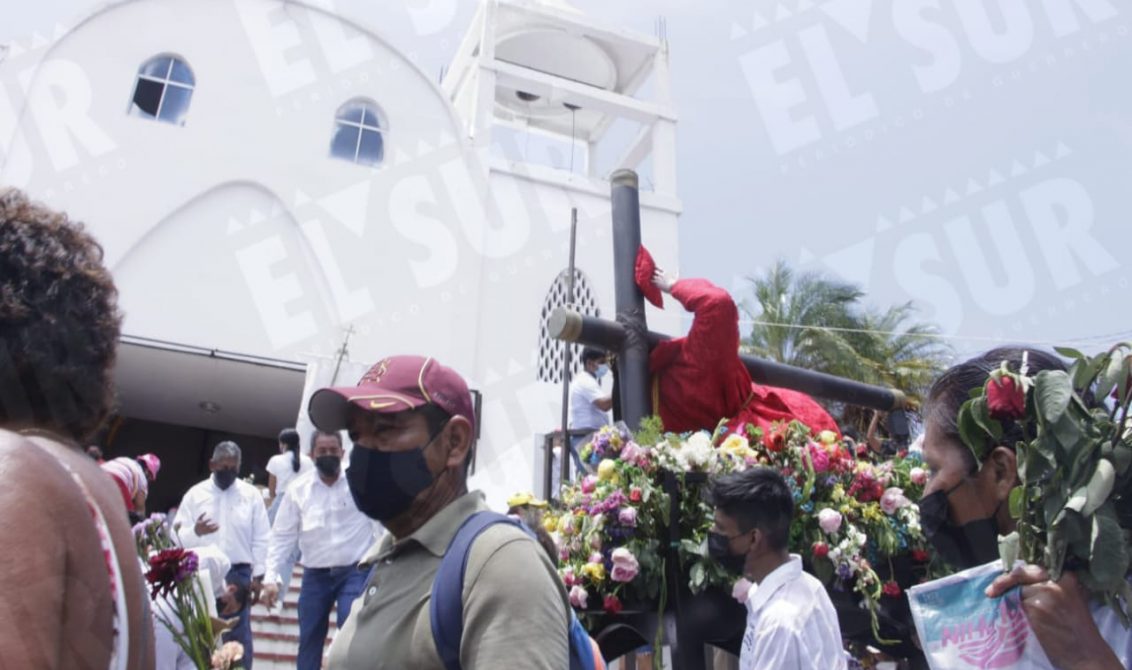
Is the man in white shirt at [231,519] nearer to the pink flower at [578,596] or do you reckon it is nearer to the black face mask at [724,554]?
the pink flower at [578,596]

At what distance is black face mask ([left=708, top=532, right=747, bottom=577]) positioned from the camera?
3.09 meters

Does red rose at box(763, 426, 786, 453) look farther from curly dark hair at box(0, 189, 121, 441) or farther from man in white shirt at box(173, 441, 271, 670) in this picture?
man in white shirt at box(173, 441, 271, 670)

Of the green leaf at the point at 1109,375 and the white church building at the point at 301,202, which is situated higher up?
the white church building at the point at 301,202

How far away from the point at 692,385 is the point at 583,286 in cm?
1102

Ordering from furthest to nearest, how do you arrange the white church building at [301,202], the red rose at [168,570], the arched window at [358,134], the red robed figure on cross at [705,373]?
the arched window at [358,134] → the white church building at [301,202] → the red robed figure on cross at [705,373] → the red rose at [168,570]

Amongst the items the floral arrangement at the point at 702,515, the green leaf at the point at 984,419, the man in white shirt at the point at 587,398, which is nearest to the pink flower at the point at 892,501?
the floral arrangement at the point at 702,515

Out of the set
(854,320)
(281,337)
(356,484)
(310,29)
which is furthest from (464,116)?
(356,484)

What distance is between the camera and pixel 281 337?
12.7 m

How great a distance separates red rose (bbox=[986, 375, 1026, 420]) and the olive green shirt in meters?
0.89

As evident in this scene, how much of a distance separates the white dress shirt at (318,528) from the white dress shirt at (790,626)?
10.2ft

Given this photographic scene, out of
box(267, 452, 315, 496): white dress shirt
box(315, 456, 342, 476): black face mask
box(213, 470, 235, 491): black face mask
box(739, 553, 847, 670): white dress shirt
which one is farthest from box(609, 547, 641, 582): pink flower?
box(267, 452, 315, 496): white dress shirt

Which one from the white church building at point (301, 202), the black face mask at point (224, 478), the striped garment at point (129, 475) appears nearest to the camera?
the striped garment at point (129, 475)

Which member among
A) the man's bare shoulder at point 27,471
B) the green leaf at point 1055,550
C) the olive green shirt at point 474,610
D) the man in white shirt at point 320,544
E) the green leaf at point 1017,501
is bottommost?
the man in white shirt at point 320,544

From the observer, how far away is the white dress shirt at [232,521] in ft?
19.6
